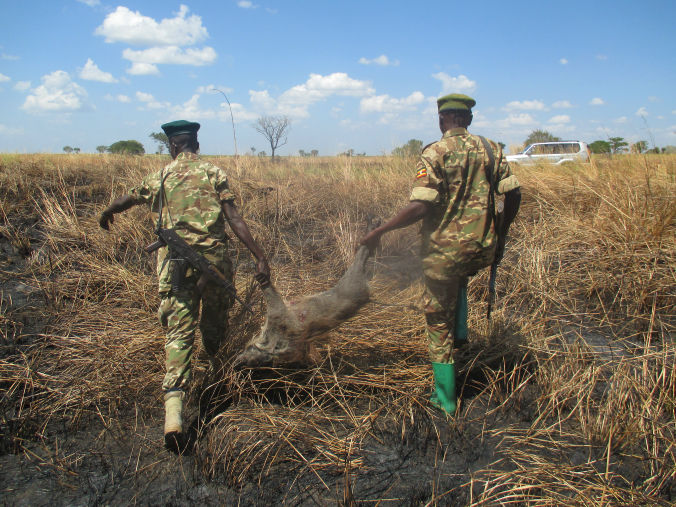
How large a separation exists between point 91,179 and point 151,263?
339cm

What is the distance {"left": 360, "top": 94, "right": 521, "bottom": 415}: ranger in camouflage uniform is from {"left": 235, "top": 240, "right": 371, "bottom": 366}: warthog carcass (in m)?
0.24

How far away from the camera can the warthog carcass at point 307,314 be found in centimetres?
253

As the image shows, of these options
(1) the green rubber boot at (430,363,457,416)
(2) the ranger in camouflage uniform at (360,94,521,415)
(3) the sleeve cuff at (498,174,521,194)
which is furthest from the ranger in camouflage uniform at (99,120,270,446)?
(3) the sleeve cuff at (498,174,521,194)

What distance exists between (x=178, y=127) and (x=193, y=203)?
520mm

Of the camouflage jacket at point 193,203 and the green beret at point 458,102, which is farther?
the camouflage jacket at point 193,203

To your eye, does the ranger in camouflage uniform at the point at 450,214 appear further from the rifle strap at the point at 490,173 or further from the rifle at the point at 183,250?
the rifle at the point at 183,250

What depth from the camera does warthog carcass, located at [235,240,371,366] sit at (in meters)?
2.53

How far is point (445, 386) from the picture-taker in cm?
246

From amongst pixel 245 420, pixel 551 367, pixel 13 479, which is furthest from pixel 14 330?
pixel 551 367

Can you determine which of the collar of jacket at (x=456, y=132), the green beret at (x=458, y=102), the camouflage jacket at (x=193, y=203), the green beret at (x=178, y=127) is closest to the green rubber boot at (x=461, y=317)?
the collar of jacket at (x=456, y=132)

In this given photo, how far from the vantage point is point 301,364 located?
2725mm

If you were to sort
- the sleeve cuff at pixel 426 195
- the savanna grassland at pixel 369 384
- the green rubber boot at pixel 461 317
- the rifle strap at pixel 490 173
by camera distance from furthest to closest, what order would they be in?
1. the green rubber boot at pixel 461 317
2. the rifle strap at pixel 490 173
3. the sleeve cuff at pixel 426 195
4. the savanna grassland at pixel 369 384

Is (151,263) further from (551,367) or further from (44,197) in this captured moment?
(551,367)

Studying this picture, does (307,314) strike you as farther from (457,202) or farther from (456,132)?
(456,132)
